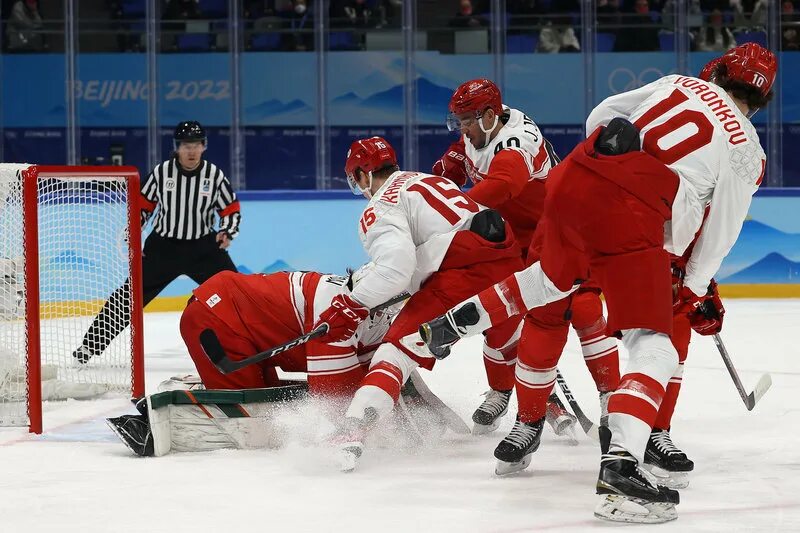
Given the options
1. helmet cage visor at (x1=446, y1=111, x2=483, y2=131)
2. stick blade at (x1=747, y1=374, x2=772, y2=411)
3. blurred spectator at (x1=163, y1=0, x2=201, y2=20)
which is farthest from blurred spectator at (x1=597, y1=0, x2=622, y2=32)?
stick blade at (x1=747, y1=374, x2=772, y2=411)

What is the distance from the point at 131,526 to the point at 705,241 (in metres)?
1.33

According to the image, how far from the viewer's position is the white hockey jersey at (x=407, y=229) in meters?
2.93

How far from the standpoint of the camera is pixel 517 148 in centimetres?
338

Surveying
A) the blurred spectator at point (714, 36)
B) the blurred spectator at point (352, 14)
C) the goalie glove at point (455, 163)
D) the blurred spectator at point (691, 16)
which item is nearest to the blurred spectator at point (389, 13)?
the blurred spectator at point (352, 14)

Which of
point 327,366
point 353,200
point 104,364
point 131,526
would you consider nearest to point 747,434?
point 327,366

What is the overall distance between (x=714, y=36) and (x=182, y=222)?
431 centimetres

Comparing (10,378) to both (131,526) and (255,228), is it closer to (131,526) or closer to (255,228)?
(131,526)

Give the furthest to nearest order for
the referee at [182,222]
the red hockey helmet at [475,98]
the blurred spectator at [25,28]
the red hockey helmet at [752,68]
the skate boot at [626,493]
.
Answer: the blurred spectator at [25,28]
the referee at [182,222]
the red hockey helmet at [475,98]
the red hockey helmet at [752,68]
the skate boot at [626,493]

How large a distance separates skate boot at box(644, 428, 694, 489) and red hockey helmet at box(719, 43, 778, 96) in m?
0.82

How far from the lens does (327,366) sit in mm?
3092

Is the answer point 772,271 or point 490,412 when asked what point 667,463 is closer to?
point 490,412

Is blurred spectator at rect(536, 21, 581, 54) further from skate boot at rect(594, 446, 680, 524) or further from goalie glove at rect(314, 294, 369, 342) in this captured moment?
skate boot at rect(594, 446, 680, 524)

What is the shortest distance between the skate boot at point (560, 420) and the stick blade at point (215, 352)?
91 centimetres

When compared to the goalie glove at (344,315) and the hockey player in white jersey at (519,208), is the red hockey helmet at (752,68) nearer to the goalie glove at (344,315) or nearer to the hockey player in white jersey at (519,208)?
the hockey player in white jersey at (519,208)
